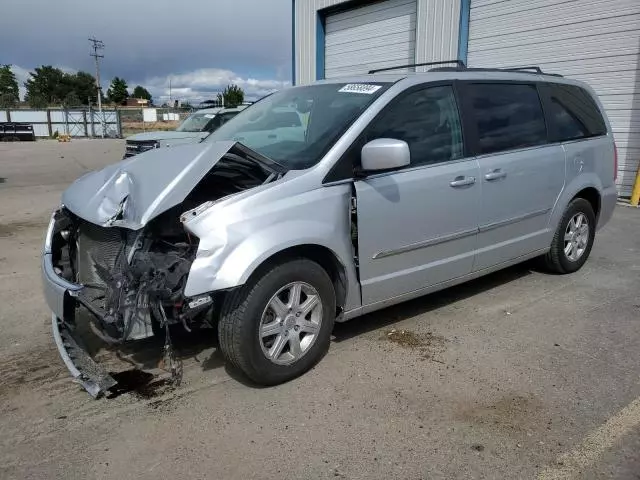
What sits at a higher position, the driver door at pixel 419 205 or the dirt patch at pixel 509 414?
the driver door at pixel 419 205

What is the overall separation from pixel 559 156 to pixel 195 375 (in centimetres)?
364

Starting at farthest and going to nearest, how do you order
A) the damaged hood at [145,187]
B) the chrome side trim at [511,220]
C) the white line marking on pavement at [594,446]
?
the chrome side trim at [511,220], the damaged hood at [145,187], the white line marking on pavement at [594,446]

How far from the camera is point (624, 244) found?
684cm

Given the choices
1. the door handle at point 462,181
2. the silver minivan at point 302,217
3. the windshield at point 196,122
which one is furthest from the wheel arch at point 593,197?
the windshield at point 196,122

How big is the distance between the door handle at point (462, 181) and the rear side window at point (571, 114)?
4.25ft

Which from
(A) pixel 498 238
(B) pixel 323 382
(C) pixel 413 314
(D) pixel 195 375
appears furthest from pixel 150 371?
(A) pixel 498 238

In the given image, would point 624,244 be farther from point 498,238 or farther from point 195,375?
point 195,375

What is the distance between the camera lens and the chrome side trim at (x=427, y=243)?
11.9 ft

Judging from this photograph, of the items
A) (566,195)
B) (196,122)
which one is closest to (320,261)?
(566,195)

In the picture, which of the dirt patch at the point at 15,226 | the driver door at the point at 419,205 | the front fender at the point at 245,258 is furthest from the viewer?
the dirt patch at the point at 15,226

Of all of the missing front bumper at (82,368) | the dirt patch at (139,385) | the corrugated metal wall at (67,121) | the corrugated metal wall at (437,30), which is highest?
the corrugated metal wall at (437,30)

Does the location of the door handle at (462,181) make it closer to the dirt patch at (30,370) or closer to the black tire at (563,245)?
the black tire at (563,245)

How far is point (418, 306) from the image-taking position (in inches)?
182

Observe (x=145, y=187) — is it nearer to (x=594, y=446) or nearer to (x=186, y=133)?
(x=594, y=446)
